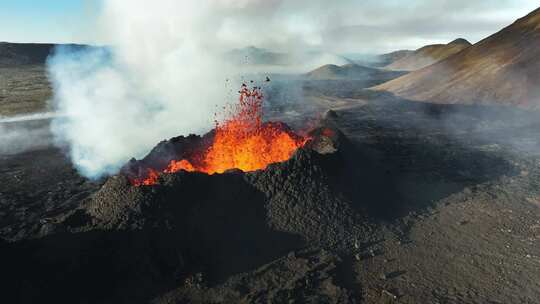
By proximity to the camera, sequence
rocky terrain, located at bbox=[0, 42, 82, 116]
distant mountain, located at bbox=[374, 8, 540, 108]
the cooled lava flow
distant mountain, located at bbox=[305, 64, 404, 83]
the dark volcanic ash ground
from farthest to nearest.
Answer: distant mountain, located at bbox=[305, 64, 404, 83]
rocky terrain, located at bbox=[0, 42, 82, 116]
distant mountain, located at bbox=[374, 8, 540, 108]
the cooled lava flow
the dark volcanic ash ground

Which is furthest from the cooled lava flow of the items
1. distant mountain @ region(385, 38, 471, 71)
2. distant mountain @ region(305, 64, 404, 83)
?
distant mountain @ region(385, 38, 471, 71)

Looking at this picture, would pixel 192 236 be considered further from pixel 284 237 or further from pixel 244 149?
pixel 244 149

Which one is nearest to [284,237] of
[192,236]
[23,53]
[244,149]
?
[192,236]

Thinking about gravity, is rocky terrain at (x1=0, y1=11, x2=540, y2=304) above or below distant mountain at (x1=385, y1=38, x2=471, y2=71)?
below

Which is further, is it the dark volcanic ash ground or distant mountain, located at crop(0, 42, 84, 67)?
distant mountain, located at crop(0, 42, 84, 67)

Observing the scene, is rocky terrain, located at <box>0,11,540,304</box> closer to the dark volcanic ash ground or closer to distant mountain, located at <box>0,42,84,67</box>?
the dark volcanic ash ground

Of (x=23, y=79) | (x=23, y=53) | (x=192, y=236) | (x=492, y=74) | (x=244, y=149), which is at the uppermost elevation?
(x=23, y=53)

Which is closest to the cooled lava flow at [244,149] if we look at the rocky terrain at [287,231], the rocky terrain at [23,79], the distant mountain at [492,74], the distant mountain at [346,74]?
the rocky terrain at [287,231]
